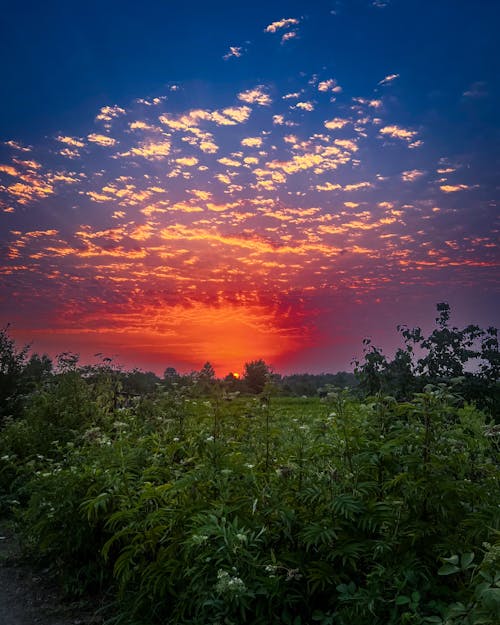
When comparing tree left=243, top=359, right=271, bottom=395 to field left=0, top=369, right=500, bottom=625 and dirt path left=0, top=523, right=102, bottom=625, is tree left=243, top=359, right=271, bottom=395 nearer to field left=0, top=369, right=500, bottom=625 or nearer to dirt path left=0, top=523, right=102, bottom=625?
field left=0, top=369, right=500, bottom=625

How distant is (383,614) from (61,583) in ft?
12.5

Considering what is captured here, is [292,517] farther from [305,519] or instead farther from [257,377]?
[257,377]

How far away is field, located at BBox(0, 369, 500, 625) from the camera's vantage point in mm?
3465

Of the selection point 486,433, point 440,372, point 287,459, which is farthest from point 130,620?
point 440,372

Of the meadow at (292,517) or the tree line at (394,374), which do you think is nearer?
the meadow at (292,517)

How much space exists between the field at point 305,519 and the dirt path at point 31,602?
0.23m

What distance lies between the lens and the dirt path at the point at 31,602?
17.2 feet

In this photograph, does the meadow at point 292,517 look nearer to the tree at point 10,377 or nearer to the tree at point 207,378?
the tree at point 207,378

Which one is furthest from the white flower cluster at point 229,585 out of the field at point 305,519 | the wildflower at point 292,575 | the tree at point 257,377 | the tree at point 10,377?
the tree at point 10,377

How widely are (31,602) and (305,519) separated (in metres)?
3.41

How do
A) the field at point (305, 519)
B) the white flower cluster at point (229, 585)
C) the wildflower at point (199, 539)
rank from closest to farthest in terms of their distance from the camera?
the white flower cluster at point (229, 585)
the field at point (305, 519)
the wildflower at point (199, 539)

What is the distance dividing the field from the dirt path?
0.77ft

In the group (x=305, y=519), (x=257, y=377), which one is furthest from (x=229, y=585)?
(x=257, y=377)

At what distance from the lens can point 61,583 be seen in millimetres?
5875
